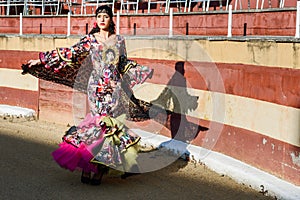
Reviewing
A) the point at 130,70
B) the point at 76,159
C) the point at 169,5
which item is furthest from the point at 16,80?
the point at 76,159

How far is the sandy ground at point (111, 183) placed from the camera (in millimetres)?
7023

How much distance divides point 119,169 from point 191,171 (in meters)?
1.30

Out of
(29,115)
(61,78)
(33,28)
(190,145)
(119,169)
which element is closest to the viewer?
(119,169)

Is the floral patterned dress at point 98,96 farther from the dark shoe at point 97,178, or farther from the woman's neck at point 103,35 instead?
the dark shoe at point 97,178

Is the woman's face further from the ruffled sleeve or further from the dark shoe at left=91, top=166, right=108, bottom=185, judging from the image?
the dark shoe at left=91, top=166, right=108, bottom=185

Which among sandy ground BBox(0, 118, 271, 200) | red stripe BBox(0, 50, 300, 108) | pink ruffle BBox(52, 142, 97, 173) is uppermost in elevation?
red stripe BBox(0, 50, 300, 108)

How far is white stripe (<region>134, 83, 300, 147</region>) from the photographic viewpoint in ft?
22.9

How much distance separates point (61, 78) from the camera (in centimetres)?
792

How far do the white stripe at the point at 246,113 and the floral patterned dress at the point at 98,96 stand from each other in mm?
1245

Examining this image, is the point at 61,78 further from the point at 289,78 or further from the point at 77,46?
the point at 289,78

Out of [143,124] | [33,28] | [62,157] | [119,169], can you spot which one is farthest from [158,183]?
[33,28]

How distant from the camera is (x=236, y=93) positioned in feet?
27.3

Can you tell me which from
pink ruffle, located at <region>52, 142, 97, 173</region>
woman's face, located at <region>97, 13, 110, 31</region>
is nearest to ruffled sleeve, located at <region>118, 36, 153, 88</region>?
Answer: woman's face, located at <region>97, 13, 110, 31</region>

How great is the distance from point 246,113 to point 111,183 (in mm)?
1806
